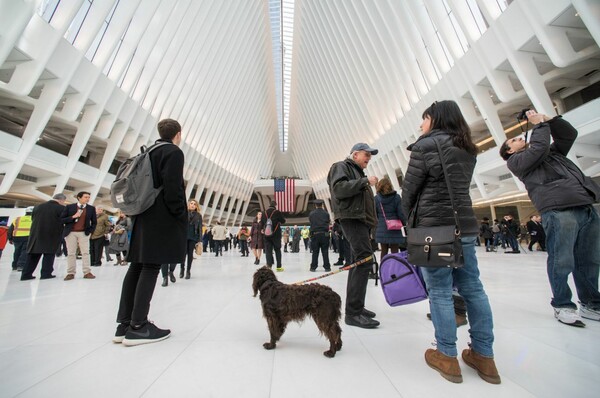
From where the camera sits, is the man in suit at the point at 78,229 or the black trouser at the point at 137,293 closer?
the black trouser at the point at 137,293

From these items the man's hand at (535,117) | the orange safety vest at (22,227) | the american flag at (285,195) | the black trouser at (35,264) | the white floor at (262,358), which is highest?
the american flag at (285,195)

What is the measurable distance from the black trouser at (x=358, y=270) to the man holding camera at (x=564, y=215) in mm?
1617

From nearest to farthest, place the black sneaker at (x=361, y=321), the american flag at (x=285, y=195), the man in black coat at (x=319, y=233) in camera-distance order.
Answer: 1. the black sneaker at (x=361, y=321)
2. the man in black coat at (x=319, y=233)
3. the american flag at (x=285, y=195)

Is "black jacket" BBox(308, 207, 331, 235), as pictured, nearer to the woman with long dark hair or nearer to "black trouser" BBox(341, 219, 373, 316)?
"black trouser" BBox(341, 219, 373, 316)

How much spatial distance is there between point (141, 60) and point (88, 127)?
5018mm

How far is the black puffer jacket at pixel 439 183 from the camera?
167cm

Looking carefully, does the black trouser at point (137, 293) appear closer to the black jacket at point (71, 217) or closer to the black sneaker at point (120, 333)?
the black sneaker at point (120, 333)

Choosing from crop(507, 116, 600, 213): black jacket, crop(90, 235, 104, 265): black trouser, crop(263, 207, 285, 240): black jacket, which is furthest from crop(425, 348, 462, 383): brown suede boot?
crop(90, 235, 104, 265): black trouser

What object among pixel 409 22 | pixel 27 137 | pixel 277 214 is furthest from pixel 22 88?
pixel 409 22

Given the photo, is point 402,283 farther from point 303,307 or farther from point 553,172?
point 553,172

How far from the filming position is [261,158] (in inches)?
1944

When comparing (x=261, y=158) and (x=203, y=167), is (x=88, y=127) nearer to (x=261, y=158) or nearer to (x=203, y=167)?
(x=203, y=167)

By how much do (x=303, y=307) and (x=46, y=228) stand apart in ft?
20.4

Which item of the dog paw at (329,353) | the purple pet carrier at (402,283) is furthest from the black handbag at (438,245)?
the dog paw at (329,353)
